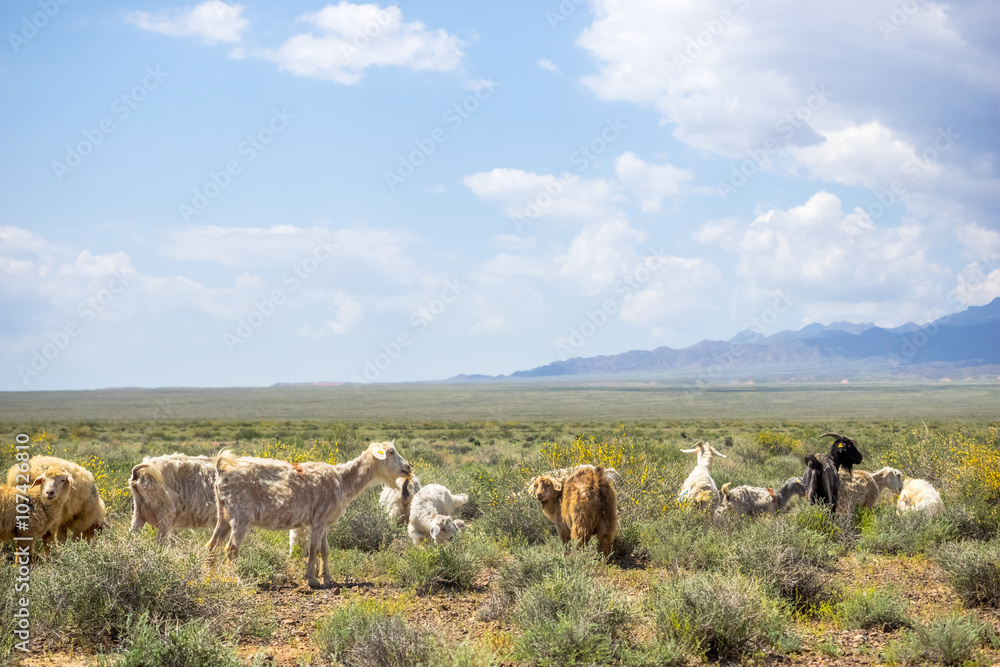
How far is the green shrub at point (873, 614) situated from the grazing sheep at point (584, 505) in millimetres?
3017

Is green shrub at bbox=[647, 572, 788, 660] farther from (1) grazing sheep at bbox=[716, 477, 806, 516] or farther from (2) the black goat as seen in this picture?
(2) the black goat

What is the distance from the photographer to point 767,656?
6.70 meters

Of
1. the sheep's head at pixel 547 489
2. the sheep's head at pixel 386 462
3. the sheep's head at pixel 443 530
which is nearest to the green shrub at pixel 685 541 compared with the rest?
the sheep's head at pixel 547 489

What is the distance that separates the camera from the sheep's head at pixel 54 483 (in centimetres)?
855

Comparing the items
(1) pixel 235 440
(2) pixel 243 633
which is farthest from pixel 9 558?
(1) pixel 235 440

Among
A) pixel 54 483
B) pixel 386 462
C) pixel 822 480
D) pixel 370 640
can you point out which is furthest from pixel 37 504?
pixel 822 480

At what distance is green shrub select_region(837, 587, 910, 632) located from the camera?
741 centimetres

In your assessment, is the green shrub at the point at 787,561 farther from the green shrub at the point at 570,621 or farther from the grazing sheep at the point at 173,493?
the grazing sheep at the point at 173,493

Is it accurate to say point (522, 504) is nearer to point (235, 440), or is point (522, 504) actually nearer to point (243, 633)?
point (243, 633)

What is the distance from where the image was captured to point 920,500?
464 inches

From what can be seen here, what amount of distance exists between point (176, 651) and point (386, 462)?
444cm

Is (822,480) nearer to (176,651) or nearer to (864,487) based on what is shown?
(864,487)

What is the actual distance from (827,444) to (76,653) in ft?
88.8

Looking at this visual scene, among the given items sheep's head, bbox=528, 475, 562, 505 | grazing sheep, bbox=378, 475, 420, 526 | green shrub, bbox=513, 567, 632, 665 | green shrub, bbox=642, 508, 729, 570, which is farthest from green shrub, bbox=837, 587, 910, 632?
grazing sheep, bbox=378, 475, 420, 526
